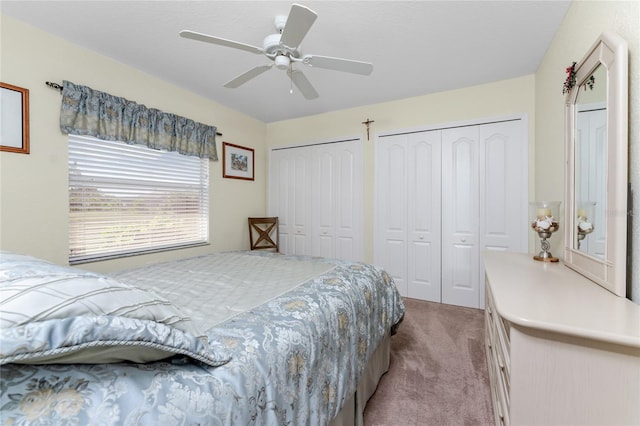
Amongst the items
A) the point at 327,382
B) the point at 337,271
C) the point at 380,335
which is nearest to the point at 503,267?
the point at 380,335

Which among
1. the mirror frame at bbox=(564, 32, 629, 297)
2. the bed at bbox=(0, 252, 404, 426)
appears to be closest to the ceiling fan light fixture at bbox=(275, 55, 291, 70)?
the bed at bbox=(0, 252, 404, 426)

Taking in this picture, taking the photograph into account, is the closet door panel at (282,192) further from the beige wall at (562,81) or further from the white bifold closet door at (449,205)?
the beige wall at (562,81)

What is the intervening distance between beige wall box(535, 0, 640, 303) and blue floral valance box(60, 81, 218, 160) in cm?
338

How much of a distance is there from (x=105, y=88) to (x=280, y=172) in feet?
7.61

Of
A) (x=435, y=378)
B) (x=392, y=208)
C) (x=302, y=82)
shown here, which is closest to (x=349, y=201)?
(x=392, y=208)

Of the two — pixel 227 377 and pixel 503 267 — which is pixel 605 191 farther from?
pixel 227 377

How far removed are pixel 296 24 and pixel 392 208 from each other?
251cm

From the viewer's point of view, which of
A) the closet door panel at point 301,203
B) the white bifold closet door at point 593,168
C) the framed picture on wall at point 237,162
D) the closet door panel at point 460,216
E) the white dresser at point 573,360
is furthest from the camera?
the closet door panel at point 301,203

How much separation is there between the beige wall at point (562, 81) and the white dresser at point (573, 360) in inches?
14.0

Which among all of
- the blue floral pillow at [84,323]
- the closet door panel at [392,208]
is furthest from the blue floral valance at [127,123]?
the closet door panel at [392,208]

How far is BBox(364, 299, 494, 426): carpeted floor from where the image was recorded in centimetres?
159

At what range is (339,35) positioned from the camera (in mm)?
2131

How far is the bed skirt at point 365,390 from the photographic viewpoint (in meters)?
1.38

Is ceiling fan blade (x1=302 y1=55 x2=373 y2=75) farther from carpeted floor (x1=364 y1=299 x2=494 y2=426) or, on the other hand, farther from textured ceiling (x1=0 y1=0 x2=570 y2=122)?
carpeted floor (x1=364 y1=299 x2=494 y2=426)
